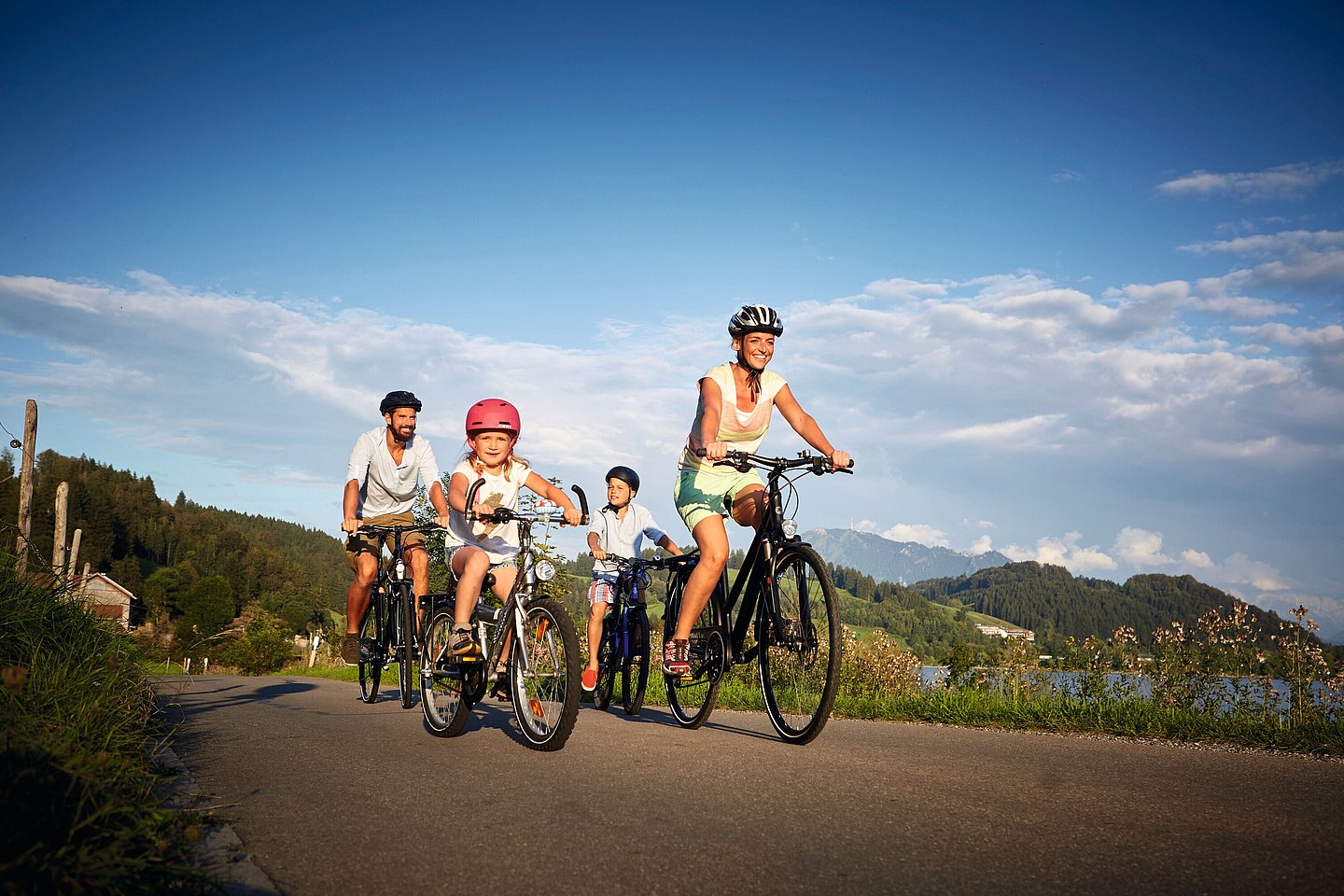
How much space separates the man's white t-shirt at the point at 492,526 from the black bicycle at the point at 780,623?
149cm

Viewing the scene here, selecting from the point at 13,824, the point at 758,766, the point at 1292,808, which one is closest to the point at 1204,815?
the point at 1292,808

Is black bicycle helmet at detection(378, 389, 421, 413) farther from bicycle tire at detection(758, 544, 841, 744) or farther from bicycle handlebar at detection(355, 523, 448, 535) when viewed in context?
bicycle tire at detection(758, 544, 841, 744)

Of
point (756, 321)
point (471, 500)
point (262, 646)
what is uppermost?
point (756, 321)

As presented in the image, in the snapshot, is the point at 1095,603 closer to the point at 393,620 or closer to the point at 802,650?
the point at 393,620

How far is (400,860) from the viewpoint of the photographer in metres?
3.09

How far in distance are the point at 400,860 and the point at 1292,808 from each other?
355 centimetres

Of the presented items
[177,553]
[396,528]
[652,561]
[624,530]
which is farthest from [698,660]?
[177,553]

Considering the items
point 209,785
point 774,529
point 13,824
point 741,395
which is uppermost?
point 741,395

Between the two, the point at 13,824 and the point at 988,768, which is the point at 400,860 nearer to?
the point at 13,824

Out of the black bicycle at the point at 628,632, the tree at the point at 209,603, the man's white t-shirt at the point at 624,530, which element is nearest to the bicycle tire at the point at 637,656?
the black bicycle at the point at 628,632

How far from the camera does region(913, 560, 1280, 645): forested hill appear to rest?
356 inches

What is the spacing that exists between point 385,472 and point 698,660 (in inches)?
146

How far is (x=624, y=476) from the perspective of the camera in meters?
9.67

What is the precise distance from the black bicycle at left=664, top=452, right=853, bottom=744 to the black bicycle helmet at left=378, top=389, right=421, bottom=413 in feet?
11.7
